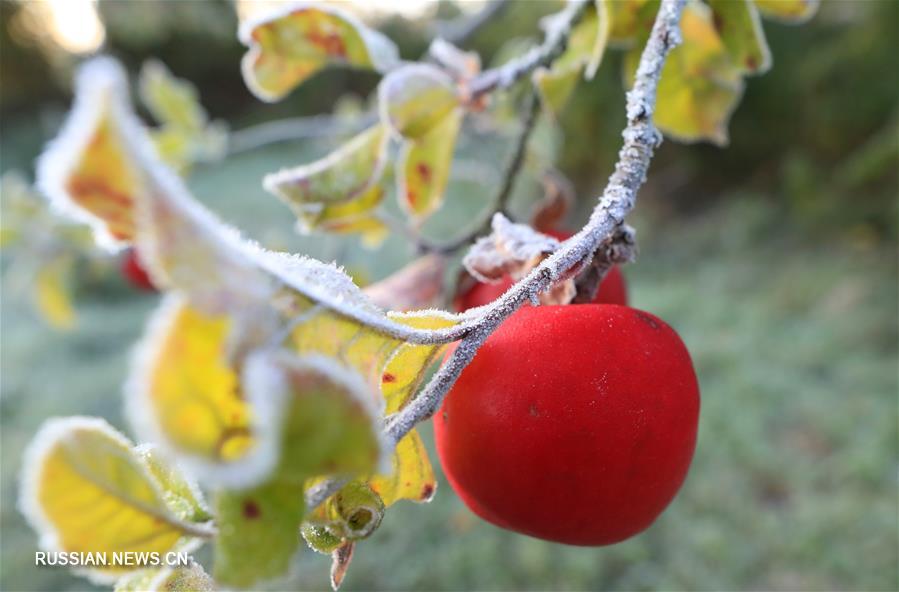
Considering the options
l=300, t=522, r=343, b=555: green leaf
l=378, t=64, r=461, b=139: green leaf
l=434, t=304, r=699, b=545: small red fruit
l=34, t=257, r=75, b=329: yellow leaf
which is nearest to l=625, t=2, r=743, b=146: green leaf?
l=378, t=64, r=461, b=139: green leaf

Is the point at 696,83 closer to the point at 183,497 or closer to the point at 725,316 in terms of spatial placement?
the point at 183,497

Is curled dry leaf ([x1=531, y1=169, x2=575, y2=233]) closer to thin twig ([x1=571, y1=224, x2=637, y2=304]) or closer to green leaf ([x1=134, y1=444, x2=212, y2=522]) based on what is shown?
thin twig ([x1=571, y1=224, x2=637, y2=304])

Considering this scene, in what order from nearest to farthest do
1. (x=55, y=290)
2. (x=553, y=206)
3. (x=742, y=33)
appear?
(x=742, y=33) < (x=553, y=206) < (x=55, y=290)

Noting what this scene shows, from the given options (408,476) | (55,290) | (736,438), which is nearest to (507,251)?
(408,476)

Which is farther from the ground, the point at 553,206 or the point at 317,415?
the point at 317,415

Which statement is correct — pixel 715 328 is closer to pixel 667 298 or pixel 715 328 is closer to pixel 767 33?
pixel 667 298

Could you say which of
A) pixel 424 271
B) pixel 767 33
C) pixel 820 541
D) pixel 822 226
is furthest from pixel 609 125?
pixel 424 271

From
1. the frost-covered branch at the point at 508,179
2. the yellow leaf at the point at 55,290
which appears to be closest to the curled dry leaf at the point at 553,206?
the frost-covered branch at the point at 508,179
